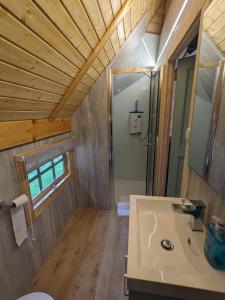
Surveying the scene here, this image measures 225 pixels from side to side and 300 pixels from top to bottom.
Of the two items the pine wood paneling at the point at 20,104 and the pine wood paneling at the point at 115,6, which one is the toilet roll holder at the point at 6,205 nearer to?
the pine wood paneling at the point at 20,104

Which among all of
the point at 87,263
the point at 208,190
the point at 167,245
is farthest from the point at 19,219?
the point at 208,190

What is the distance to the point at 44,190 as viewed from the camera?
167 centimetres

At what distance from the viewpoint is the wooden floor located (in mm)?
1333

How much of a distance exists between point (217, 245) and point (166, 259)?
25 cm

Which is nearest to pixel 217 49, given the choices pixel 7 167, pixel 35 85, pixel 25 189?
pixel 35 85

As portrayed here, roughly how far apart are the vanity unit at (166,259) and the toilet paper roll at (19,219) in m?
0.83

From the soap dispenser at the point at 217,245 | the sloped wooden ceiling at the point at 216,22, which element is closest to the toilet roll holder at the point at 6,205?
the soap dispenser at the point at 217,245

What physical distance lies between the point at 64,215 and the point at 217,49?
7.23ft

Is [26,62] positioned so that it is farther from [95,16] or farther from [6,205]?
[6,205]

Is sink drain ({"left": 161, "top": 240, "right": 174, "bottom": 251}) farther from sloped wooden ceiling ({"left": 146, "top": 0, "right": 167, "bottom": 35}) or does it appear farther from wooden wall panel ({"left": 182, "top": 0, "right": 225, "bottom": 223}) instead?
sloped wooden ceiling ({"left": 146, "top": 0, "right": 167, "bottom": 35})

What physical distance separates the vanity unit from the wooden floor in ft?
2.91

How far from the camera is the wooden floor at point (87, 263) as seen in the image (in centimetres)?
133

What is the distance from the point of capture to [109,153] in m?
2.22

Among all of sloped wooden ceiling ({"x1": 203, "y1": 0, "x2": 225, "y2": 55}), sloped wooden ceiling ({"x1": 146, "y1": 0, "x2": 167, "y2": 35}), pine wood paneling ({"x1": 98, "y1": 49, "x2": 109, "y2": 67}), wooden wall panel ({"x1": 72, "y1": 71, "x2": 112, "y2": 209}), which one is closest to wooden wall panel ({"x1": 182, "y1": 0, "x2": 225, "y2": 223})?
sloped wooden ceiling ({"x1": 203, "y1": 0, "x2": 225, "y2": 55})
